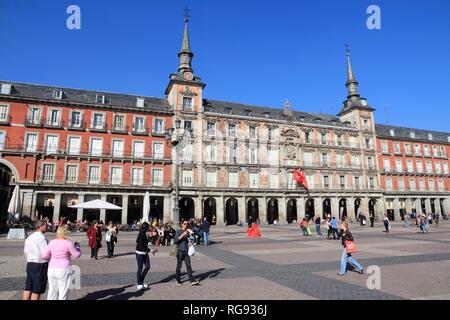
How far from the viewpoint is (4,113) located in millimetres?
32094

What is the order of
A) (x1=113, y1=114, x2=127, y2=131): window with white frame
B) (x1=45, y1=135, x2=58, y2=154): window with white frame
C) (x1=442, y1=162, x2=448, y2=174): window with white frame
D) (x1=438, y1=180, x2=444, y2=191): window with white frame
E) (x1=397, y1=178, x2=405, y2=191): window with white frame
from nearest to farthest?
1. (x1=45, y1=135, x2=58, y2=154): window with white frame
2. (x1=113, y1=114, x2=127, y2=131): window with white frame
3. (x1=397, y1=178, x2=405, y2=191): window with white frame
4. (x1=438, y1=180, x2=444, y2=191): window with white frame
5. (x1=442, y1=162, x2=448, y2=174): window with white frame

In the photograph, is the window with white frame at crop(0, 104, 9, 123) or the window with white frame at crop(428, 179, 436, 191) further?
the window with white frame at crop(428, 179, 436, 191)

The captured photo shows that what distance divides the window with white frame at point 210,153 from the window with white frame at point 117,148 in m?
10.5

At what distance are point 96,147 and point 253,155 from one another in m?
20.0

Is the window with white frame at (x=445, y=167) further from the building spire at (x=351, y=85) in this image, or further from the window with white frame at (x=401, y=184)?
the building spire at (x=351, y=85)

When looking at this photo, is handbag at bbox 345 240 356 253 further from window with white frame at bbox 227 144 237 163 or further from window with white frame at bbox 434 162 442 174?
window with white frame at bbox 434 162 442 174

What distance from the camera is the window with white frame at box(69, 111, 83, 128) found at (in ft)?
113

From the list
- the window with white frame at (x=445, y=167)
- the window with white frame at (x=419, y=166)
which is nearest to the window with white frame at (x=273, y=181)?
the window with white frame at (x=419, y=166)

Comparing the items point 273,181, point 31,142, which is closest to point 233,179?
point 273,181

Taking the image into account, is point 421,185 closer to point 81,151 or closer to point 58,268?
point 81,151

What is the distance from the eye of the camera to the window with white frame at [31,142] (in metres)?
32.3

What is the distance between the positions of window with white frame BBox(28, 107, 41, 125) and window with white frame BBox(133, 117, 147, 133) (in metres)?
10.3

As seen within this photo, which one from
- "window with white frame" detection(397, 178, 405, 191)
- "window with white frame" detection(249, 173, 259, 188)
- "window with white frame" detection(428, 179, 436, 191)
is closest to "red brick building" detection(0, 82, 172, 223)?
"window with white frame" detection(249, 173, 259, 188)

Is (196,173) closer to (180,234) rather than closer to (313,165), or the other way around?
(313,165)
